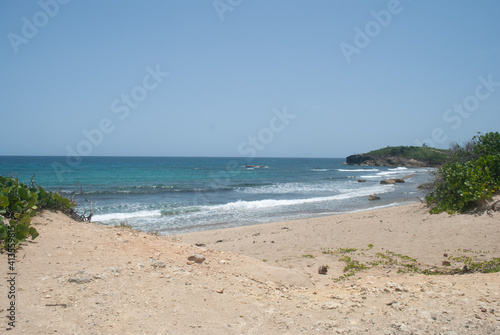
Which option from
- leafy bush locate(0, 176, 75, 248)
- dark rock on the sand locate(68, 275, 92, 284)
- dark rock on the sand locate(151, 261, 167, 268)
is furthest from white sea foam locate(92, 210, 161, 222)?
dark rock on the sand locate(68, 275, 92, 284)

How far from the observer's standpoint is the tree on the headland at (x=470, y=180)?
10.7 m

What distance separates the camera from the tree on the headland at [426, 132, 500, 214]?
10656 millimetres

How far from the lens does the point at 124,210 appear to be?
1944 centimetres

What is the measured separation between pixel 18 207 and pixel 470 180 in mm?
12335

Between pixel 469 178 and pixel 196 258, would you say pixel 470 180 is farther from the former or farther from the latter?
pixel 196 258

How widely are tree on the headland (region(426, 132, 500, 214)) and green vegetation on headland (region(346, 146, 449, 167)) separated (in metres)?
74.7

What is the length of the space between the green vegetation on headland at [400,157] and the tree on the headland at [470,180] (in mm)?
74740

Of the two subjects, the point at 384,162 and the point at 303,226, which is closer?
the point at 303,226

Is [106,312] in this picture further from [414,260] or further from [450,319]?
[414,260]

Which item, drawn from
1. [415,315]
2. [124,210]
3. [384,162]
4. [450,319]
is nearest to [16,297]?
[415,315]

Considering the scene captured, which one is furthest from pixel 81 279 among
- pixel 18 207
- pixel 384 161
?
pixel 384 161

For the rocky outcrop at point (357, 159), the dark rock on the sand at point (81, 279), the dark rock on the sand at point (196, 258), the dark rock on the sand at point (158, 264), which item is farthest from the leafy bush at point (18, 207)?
the rocky outcrop at point (357, 159)

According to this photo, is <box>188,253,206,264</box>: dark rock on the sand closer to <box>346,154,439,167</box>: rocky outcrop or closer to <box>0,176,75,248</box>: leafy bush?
<box>0,176,75,248</box>: leafy bush

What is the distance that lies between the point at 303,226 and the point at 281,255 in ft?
14.8
